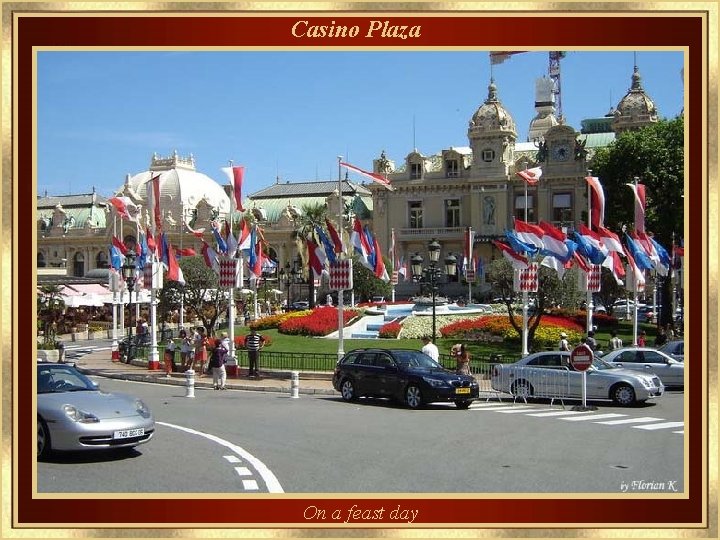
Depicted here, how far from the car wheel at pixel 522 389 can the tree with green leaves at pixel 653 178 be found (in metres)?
25.6

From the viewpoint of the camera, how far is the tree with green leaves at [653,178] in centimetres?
5025

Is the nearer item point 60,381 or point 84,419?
point 84,419

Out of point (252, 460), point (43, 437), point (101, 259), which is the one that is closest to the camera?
point (43, 437)

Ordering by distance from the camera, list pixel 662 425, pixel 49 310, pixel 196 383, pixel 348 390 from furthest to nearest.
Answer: pixel 49 310 < pixel 196 383 < pixel 348 390 < pixel 662 425

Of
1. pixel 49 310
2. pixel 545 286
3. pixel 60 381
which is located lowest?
pixel 49 310

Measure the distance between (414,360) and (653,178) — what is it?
34432 millimetres

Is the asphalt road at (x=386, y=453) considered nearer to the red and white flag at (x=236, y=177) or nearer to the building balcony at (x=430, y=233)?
the red and white flag at (x=236, y=177)

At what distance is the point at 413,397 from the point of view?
21391 millimetres

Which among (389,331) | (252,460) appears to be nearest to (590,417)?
(252,460)

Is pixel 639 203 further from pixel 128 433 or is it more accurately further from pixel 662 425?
pixel 128 433

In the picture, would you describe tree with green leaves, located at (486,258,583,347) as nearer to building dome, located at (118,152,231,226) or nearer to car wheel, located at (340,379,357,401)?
car wheel, located at (340,379,357,401)

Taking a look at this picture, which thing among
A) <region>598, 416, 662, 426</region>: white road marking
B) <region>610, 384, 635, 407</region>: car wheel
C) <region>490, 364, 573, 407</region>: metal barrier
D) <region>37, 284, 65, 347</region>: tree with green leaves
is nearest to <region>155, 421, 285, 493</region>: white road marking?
<region>598, 416, 662, 426</region>: white road marking

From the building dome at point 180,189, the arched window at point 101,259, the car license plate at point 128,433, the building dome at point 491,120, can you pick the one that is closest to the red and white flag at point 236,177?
the car license plate at point 128,433

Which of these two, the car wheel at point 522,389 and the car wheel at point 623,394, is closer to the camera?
the car wheel at point 623,394
